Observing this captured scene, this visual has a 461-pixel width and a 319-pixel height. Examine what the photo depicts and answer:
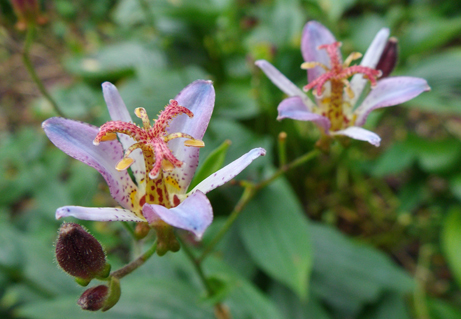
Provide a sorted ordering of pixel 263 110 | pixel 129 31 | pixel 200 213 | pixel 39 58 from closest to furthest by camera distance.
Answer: pixel 200 213, pixel 263 110, pixel 129 31, pixel 39 58

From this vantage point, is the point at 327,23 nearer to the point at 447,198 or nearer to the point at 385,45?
the point at 447,198

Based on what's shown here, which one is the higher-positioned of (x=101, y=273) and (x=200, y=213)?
(x=200, y=213)

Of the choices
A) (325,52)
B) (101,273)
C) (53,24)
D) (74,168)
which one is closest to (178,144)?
(101,273)

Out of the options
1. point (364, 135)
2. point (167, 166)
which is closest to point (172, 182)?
point (167, 166)

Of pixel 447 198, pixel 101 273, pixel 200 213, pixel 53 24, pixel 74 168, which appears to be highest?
pixel 53 24

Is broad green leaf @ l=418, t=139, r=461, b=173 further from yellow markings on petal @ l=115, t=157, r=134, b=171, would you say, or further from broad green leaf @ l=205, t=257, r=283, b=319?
yellow markings on petal @ l=115, t=157, r=134, b=171

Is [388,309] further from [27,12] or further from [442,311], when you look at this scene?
[27,12]

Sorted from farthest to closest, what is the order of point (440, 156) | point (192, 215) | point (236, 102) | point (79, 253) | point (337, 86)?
point (236, 102) < point (440, 156) < point (337, 86) < point (79, 253) < point (192, 215)

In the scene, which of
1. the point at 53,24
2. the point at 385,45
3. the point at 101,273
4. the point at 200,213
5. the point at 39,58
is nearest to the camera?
the point at 200,213
